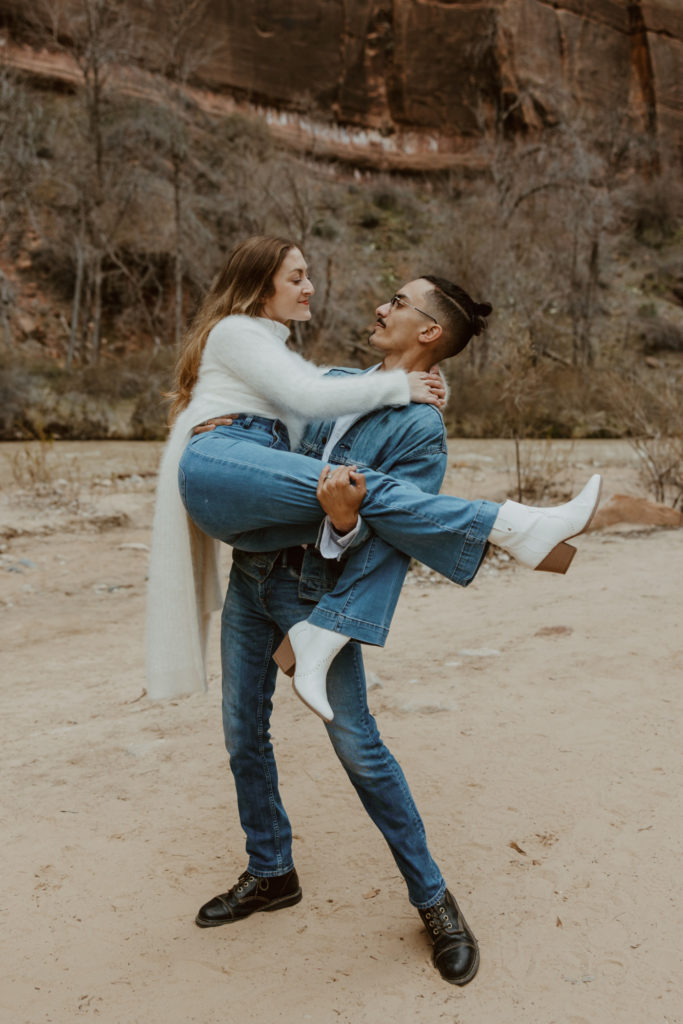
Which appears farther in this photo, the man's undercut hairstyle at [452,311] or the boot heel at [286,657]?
the man's undercut hairstyle at [452,311]

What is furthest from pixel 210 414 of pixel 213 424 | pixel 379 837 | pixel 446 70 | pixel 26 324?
pixel 446 70

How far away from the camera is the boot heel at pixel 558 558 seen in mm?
2207

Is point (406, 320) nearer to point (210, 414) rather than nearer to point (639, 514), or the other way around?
point (210, 414)

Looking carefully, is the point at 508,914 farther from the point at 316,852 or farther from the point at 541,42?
the point at 541,42

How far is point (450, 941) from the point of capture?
2.48m

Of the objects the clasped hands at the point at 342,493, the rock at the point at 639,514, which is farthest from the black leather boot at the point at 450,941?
the rock at the point at 639,514

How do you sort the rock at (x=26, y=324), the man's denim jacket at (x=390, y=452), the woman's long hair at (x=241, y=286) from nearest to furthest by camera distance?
the man's denim jacket at (x=390, y=452)
the woman's long hair at (x=241, y=286)
the rock at (x=26, y=324)

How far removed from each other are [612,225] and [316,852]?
119ft

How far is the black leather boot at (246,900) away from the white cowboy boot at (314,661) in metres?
0.93

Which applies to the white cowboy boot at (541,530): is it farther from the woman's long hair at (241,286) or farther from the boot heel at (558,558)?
the woman's long hair at (241,286)

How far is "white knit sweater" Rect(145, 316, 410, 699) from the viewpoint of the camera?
2.24 meters

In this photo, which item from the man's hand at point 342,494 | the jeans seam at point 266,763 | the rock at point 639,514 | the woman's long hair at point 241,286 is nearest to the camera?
the man's hand at point 342,494

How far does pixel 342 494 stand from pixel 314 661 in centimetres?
43

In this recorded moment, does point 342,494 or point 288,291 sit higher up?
point 288,291
